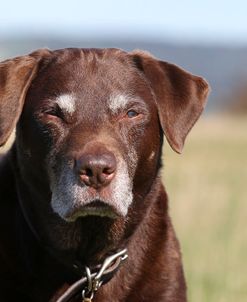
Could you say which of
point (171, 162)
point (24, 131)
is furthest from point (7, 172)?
point (171, 162)

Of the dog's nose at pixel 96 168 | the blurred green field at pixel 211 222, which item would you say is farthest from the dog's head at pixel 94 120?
the blurred green field at pixel 211 222

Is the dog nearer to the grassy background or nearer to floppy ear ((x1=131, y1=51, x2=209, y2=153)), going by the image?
floppy ear ((x1=131, y1=51, x2=209, y2=153))

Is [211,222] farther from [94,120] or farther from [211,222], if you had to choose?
[94,120]

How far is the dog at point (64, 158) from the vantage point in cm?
595

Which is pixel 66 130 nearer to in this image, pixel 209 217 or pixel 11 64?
pixel 11 64

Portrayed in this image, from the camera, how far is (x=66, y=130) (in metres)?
5.91

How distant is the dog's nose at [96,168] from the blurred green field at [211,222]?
130 inches

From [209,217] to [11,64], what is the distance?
23.3 ft

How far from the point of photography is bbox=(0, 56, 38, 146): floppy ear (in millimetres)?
6051

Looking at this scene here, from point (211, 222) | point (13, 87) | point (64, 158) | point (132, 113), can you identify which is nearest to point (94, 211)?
point (64, 158)

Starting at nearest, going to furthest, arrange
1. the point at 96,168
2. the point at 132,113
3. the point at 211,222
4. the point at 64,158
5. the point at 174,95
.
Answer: the point at 96,168 → the point at 64,158 → the point at 132,113 → the point at 174,95 → the point at 211,222

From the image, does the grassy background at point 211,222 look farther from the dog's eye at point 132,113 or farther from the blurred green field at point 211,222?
the dog's eye at point 132,113

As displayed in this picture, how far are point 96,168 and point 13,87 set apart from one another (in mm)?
904

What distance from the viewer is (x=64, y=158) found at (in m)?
5.77
